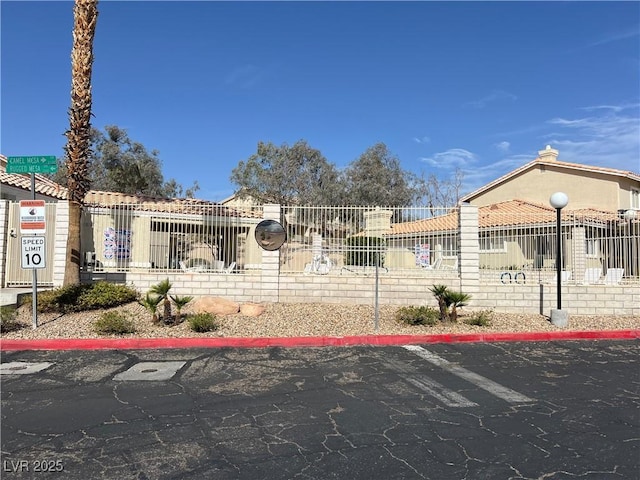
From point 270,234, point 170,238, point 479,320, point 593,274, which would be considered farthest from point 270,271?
point 593,274

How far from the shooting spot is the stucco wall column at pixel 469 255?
12.2 metres

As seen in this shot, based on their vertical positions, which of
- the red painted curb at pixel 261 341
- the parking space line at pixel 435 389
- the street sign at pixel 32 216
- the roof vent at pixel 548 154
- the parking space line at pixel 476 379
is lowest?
the parking space line at pixel 476 379

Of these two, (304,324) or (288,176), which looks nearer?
(304,324)

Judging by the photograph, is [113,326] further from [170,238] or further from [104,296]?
[170,238]

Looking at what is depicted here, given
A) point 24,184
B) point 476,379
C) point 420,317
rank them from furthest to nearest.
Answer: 1. point 24,184
2. point 420,317
3. point 476,379

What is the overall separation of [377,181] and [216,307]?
81.4 ft

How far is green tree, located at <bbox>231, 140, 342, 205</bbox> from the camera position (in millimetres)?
30672

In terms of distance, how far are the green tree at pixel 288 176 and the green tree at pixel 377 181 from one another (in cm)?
219

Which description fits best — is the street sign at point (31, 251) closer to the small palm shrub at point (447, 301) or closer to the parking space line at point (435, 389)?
the parking space line at point (435, 389)

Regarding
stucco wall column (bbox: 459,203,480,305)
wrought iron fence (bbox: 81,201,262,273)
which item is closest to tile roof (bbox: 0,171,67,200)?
wrought iron fence (bbox: 81,201,262,273)

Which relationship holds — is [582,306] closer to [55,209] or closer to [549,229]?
[549,229]

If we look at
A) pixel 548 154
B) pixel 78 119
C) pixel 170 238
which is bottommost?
pixel 170 238

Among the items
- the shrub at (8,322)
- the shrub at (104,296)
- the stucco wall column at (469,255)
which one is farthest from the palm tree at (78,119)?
the stucco wall column at (469,255)

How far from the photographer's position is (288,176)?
30.6 metres
